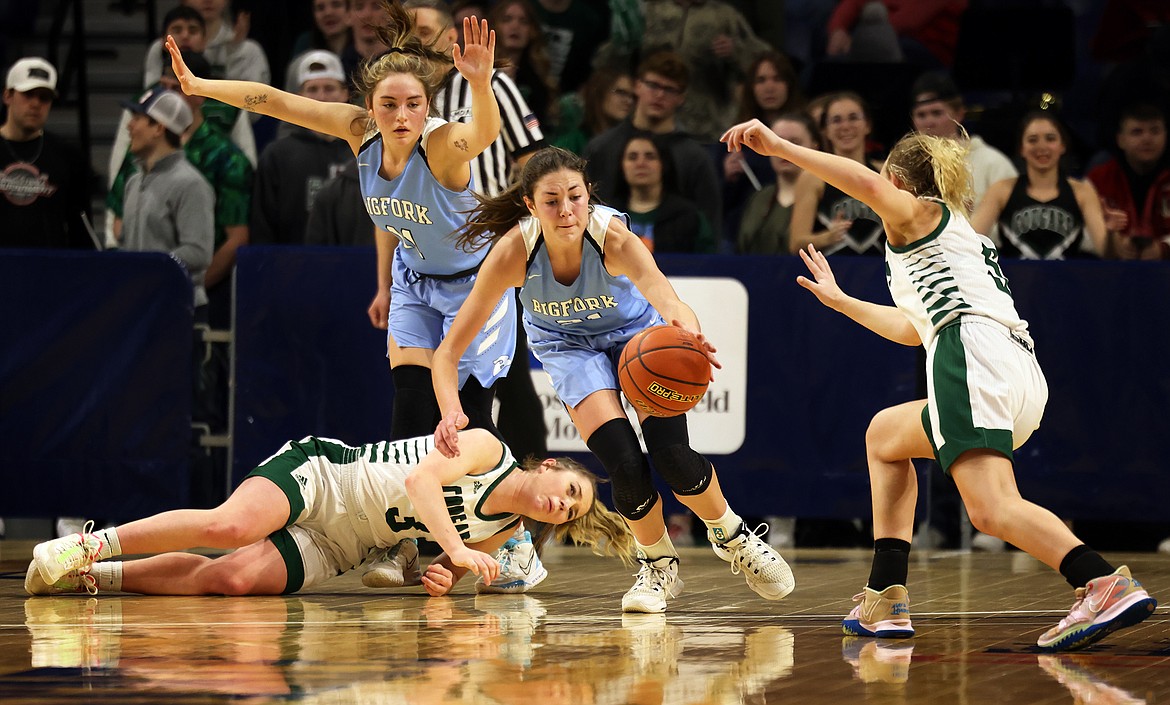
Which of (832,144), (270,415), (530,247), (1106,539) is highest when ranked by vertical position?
(832,144)

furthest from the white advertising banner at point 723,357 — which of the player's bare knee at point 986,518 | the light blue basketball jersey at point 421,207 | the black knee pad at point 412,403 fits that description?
the player's bare knee at point 986,518

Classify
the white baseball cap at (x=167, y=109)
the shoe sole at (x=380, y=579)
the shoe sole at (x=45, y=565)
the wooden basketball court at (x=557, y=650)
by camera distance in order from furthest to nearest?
the white baseball cap at (x=167, y=109) < the shoe sole at (x=380, y=579) < the shoe sole at (x=45, y=565) < the wooden basketball court at (x=557, y=650)

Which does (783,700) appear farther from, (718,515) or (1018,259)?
(1018,259)

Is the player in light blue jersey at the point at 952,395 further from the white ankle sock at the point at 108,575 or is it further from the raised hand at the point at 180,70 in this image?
the white ankle sock at the point at 108,575

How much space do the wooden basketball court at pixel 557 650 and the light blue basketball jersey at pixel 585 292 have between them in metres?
1.09

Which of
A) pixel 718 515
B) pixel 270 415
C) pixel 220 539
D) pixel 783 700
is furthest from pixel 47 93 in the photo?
pixel 783 700

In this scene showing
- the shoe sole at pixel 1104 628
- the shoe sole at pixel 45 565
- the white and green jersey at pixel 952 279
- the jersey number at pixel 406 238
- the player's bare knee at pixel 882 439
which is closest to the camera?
the shoe sole at pixel 1104 628

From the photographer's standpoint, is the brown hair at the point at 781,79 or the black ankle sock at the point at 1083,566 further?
the brown hair at the point at 781,79

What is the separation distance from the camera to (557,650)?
198 inches

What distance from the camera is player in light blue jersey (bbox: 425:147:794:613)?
605cm

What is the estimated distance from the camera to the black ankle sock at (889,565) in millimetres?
5406

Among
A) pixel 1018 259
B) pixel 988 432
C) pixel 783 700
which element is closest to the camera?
pixel 783 700

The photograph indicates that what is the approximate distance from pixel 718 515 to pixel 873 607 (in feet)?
3.23

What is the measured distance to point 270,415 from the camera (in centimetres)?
866
